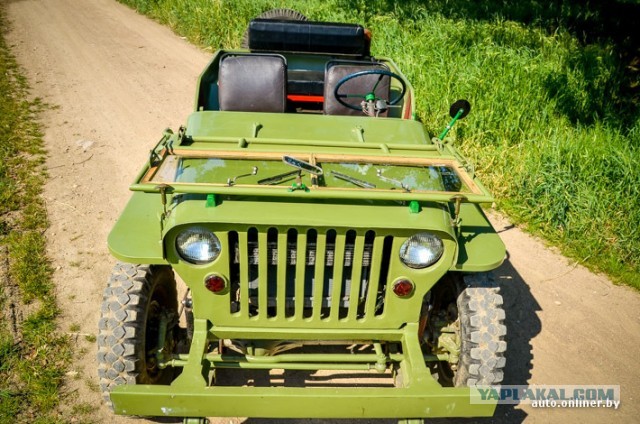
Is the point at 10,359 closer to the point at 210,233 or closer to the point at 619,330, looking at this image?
the point at 210,233

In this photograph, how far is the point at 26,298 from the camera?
4.45 metres

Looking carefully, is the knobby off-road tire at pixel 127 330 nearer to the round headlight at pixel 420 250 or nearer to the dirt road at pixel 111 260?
the dirt road at pixel 111 260

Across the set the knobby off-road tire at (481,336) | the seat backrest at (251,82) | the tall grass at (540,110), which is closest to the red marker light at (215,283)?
the knobby off-road tire at (481,336)

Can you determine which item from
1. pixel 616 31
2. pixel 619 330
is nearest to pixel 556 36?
pixel 616 31

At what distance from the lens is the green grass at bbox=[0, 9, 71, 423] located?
143 inches

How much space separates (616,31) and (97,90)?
10227 mm

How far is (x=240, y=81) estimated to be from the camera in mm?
4652

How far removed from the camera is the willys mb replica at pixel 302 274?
8.66ft

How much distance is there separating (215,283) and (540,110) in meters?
5.57

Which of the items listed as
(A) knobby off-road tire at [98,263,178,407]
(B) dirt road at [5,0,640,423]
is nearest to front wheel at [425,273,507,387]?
(B) dirt road at [5,0,640,423]

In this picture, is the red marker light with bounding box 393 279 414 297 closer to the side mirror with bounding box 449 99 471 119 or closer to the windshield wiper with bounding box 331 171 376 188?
the windshield wiper with bounding box 331 171 376 188

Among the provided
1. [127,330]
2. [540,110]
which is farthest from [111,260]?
[540,110]

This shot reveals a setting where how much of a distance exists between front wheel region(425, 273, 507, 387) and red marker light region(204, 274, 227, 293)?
1462 millimetres

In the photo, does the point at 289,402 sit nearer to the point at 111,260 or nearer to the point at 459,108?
the point at 459,108
